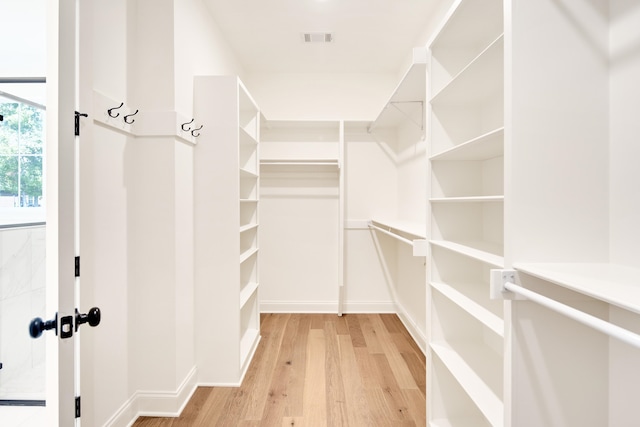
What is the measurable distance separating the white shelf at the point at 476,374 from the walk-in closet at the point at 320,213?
1cm

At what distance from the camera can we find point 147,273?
1.75 m

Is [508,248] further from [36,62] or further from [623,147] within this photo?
[36,62]

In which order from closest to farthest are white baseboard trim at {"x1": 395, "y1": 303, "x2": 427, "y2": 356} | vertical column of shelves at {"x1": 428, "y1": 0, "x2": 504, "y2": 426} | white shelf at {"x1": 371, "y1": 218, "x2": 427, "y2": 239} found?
vertical column of shelves at {"x1": 428, "y1": 0, "x2": 504, "y2": 426}, white shelf at {"x1": 371, "y1": 218, "x2": 427, "y2": 239}, white baseboard trim at {"x1": 395, "y1": 303, "x2": 427, "y2": 356}

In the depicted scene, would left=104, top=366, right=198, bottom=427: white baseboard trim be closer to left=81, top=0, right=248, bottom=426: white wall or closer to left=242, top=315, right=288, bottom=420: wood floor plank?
left=81, top=0, right=248, bottom=426: white wall

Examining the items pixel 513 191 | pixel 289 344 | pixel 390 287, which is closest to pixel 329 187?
pixel 390 287

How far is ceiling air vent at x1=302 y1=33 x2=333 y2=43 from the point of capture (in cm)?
267

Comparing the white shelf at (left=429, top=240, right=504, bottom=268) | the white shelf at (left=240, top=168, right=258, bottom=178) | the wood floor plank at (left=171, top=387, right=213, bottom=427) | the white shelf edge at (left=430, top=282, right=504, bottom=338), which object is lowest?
the wood floor plank at (left=171, top=387, right=213, bottom=427)

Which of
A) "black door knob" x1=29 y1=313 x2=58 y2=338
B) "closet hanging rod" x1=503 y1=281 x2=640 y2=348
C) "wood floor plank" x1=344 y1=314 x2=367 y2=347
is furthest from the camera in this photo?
"wood floor plank" x1=344 y1=314 x2=367 y2=347

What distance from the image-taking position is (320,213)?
3465 mm

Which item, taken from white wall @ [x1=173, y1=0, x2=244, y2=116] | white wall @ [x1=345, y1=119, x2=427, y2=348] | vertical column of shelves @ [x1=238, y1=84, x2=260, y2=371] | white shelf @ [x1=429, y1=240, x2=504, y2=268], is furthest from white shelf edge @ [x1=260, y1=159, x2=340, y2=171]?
white shelf @ [x1=429, y1=240, x2=504, y2=268]

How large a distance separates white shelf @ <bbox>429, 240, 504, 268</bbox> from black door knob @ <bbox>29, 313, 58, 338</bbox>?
1356 millimetres

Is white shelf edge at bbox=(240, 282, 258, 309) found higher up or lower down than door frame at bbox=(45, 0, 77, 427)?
lower down

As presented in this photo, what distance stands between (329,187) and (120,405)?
2534 millimetres

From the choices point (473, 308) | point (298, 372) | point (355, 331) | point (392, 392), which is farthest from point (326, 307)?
point (473, 308)
